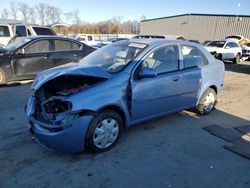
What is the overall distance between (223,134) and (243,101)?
2765mm

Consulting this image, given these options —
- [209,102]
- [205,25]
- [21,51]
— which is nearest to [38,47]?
[21,51]

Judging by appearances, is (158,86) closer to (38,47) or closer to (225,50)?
(38,47)

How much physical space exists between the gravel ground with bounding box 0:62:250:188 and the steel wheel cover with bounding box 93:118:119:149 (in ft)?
0.52

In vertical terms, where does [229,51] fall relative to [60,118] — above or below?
above

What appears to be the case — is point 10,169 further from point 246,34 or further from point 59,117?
point 246,34

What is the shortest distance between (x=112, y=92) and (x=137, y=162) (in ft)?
3.42

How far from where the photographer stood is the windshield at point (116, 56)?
403 centimetres

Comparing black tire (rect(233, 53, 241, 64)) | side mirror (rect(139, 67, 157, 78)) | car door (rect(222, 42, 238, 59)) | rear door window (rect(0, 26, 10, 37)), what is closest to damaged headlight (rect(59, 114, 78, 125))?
side mirror (rect(139, 67, 157, 78))

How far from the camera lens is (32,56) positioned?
25.5ft

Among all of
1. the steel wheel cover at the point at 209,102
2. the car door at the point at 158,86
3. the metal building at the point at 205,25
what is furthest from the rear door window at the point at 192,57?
the metal building at the point at 205,25

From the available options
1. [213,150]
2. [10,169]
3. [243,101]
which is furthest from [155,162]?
[243,101]

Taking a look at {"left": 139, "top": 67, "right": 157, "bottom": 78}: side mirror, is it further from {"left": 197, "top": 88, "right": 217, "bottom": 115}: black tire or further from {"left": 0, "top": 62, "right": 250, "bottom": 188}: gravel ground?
{"left": 197, "top": 88, "right": 217, "bottom": 115}: black tire

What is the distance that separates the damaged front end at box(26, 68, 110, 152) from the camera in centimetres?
320

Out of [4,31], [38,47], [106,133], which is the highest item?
[4,31]
